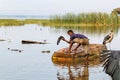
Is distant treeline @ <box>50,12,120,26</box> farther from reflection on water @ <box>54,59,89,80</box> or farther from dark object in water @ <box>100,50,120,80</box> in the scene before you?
dark object in water @ <box>100,50,120,80</box>

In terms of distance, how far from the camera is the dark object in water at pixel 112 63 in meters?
5.58

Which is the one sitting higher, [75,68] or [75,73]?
[75,73]

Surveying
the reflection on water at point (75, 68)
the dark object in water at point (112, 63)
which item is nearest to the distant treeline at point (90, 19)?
the reflection on water at point (75, 68)

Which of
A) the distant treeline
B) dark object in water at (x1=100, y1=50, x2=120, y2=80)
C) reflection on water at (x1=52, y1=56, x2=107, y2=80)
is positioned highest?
dark object in water at (x1=100, y1=50, x2=120, y2=80)

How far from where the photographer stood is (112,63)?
559 cm

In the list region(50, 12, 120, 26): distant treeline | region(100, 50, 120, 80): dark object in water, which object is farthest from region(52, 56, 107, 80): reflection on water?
region(50, 12, 120, 26): distant treeline

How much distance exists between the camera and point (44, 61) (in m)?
19.8

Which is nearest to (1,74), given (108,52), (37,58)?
(37,58)

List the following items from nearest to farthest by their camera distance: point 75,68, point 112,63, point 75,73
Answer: point 112,63
point 75,73
point 75,68

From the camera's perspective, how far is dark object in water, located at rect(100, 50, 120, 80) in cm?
558

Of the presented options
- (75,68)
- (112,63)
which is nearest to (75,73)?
(75,68)

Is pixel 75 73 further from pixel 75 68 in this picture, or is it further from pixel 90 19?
pixel 90 19

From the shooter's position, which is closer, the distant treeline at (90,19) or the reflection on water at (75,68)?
the reflection on water at (75,68)

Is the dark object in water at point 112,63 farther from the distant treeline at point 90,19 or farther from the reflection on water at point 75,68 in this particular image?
the distant treeline at point 90,19
